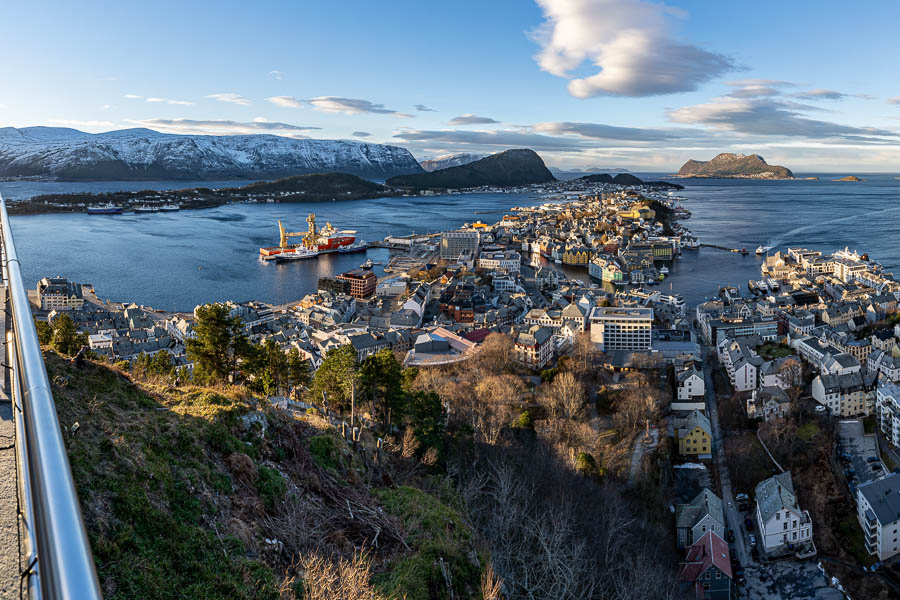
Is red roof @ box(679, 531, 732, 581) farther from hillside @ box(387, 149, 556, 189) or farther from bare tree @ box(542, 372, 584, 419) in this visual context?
hillside @ box(387, 149, 556, 189)

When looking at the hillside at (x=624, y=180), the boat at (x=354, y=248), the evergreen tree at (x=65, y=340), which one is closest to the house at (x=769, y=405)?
the evergreen tree at (x=65, y=340)

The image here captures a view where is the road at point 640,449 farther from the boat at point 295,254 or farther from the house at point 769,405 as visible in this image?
the boat at point 295,254

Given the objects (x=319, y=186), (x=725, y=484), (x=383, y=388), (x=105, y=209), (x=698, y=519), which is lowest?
(x=725, y=484)

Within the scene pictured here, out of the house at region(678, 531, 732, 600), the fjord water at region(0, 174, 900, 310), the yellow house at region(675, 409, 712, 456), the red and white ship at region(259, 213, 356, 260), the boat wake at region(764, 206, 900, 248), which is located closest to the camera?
the house at region(678, 531, 732, 600)

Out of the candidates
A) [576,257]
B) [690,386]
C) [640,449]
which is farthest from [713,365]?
[576,257]

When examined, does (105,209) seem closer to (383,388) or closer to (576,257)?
(576,257)

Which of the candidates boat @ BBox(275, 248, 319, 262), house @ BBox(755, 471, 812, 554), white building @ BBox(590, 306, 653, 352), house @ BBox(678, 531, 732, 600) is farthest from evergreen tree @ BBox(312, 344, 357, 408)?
boat @ BBox(275, 248, 319, 262)
